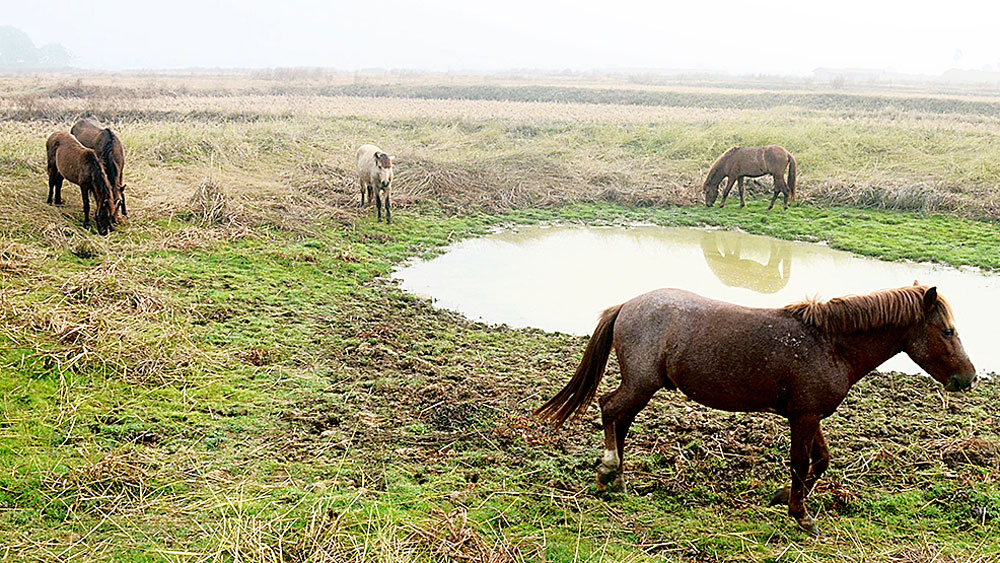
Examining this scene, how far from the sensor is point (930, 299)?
404cm

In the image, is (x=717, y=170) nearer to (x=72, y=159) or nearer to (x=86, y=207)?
(x=86, y=207)

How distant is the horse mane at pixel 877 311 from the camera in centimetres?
408

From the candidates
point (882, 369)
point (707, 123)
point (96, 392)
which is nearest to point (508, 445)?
point (96, 392)

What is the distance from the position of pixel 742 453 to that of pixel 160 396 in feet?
14.6

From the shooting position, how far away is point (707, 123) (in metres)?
22.6

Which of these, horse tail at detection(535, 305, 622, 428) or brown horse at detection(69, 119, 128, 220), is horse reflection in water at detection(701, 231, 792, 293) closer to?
horse tail at detection(535, 305, 622, 428)

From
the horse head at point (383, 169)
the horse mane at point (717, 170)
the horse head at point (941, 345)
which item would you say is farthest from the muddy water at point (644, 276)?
the horse head at point (941, 345)

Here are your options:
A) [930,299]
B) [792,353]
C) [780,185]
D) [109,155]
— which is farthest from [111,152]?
[780,185]

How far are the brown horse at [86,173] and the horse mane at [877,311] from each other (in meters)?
9.24

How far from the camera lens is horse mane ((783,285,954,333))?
13.4ft

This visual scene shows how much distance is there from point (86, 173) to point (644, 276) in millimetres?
7923

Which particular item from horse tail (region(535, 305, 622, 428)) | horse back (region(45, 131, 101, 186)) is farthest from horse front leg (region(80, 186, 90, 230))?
horse tail (region(535, 305, 622, 428))

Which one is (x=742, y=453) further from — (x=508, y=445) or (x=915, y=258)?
(x=915, y=258)

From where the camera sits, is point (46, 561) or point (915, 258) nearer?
point (46, 561)
